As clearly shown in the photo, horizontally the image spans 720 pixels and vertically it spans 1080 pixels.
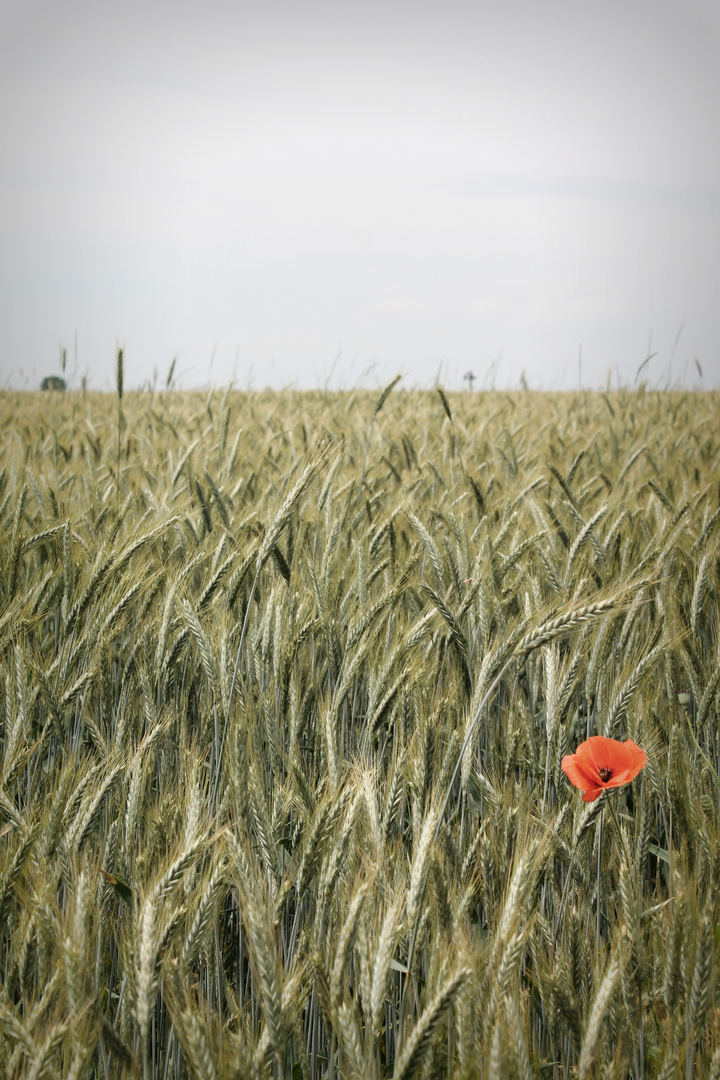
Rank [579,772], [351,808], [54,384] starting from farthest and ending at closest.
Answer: [54,384], [579,772], [351,808]

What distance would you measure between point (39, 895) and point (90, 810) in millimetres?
190

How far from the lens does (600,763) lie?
42.7 inches

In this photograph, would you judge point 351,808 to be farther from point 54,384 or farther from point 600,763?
point 54,384

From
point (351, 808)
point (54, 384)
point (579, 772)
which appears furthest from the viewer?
point (54, 384)

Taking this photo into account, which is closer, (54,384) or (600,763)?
(600,763)

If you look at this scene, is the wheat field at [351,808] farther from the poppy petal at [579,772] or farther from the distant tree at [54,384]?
the distant tree at [54,384]

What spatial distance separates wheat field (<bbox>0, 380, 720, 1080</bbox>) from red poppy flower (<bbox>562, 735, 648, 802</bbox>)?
6 centimetres

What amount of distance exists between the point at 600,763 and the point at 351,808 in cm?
40

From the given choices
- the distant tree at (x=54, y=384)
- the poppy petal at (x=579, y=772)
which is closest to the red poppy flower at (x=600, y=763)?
the poppy petal at (x=579, y=772)

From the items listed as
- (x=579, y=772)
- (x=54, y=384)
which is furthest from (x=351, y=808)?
(x=54, y=384)

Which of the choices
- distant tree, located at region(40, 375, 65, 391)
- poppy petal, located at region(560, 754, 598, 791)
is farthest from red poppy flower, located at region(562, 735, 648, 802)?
distant tree, located at region(40, 375, 65, 391)

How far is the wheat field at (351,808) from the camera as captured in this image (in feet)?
2.61

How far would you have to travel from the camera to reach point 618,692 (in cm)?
128

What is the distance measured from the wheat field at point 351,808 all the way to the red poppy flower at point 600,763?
6 centimetres
